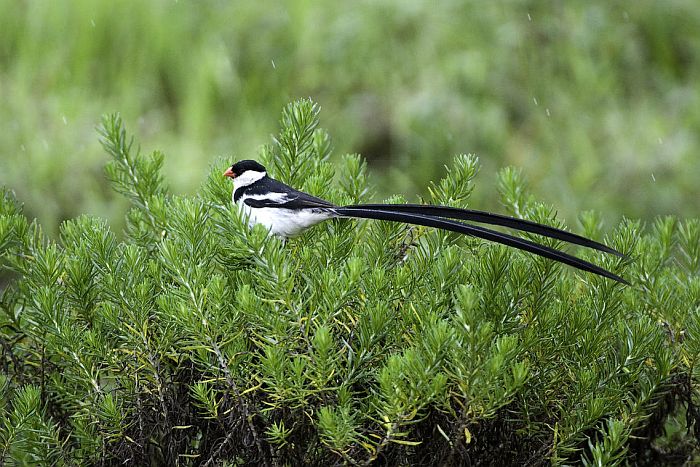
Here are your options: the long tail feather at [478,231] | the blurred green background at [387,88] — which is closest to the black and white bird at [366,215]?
the long tail feather at [478,231]

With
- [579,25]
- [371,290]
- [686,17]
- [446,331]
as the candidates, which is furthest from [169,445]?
[686,17]

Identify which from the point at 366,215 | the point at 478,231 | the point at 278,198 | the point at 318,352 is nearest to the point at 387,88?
the point at 278,198

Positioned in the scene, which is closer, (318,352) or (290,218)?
(318,352)

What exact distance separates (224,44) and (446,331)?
192 inches

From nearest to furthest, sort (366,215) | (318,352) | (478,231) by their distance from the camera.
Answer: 1. (318,352)
2. (478,231)
3. (366,215)

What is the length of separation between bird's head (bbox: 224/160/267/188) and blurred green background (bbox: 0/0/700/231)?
3.00 m

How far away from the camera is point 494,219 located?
1834mm

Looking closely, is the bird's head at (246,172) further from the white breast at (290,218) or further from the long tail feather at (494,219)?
the long tail feather at (494,219)

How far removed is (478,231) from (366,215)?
0.26 m

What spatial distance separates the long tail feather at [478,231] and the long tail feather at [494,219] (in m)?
0.03

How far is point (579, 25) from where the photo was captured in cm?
614

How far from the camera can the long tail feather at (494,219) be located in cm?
177

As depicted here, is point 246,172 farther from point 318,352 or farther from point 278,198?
point 318,352

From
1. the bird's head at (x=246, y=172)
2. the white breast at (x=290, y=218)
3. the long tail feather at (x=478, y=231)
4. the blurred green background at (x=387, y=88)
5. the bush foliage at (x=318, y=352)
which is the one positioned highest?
the blurred green background at (x=387, y=88)
